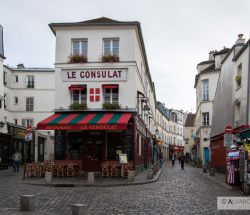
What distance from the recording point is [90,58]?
26734 millimetres

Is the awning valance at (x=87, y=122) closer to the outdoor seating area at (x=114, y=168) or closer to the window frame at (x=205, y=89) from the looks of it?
the outdoor seating area at (x=114, y=168)

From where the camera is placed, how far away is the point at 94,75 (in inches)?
1045

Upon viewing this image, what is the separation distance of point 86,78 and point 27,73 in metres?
25.3

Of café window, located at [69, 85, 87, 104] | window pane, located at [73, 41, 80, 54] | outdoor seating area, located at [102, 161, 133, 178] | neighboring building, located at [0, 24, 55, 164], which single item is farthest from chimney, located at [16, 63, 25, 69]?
outdoor seating area, located at [102, 161, 133, 178]

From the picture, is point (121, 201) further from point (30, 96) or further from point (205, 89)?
point (30, 96)

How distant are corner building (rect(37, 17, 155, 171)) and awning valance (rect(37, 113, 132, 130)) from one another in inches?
25.0

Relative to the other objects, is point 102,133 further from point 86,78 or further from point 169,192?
point 169,192

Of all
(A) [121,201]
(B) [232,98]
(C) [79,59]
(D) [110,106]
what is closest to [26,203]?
(A) [121,201]

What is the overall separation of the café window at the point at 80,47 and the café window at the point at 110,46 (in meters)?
1.19

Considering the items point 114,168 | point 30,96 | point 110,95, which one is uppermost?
point 30,96

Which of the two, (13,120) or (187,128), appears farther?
(187,128)

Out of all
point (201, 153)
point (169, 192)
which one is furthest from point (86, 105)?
point (201, 153)

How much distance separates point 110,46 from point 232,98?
8350mm

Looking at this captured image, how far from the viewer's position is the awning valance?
76.2 ft
